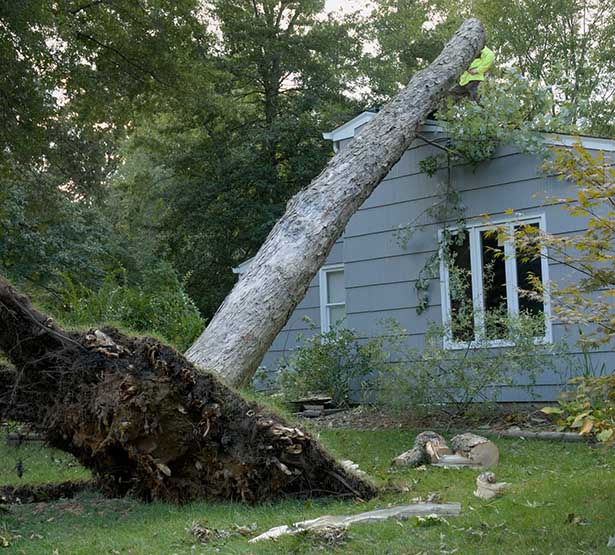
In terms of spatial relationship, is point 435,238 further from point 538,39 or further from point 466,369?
Result: point 538,39

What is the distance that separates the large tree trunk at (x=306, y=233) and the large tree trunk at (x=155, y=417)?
142 centimetres

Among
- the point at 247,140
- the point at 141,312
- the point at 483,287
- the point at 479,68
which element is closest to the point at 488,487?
the point at 483,287

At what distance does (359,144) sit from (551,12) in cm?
1821

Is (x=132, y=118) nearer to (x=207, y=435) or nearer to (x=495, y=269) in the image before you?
(x=495, y=269)

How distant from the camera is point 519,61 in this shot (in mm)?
25531

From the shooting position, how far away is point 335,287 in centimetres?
1339

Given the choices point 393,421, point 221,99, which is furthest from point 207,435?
point 221,99

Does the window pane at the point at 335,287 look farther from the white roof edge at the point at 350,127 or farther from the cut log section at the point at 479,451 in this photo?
the cut log section at the point at 479,451

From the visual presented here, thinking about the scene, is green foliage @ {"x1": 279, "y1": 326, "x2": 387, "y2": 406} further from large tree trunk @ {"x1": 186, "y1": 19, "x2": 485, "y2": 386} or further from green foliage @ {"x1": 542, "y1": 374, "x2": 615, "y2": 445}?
green foliage @ {"x1": 542, "y1": 374, "x2": 615, "y2": 445}

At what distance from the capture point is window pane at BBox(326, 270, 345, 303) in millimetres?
13289

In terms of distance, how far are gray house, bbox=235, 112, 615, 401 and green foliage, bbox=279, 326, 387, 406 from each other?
16.8 inches

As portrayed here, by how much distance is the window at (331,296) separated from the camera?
13.2 metres

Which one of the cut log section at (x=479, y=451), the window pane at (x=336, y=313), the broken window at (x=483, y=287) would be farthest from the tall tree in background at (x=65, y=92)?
the cut log section at (x=479, y=451)

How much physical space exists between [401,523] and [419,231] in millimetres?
6658
